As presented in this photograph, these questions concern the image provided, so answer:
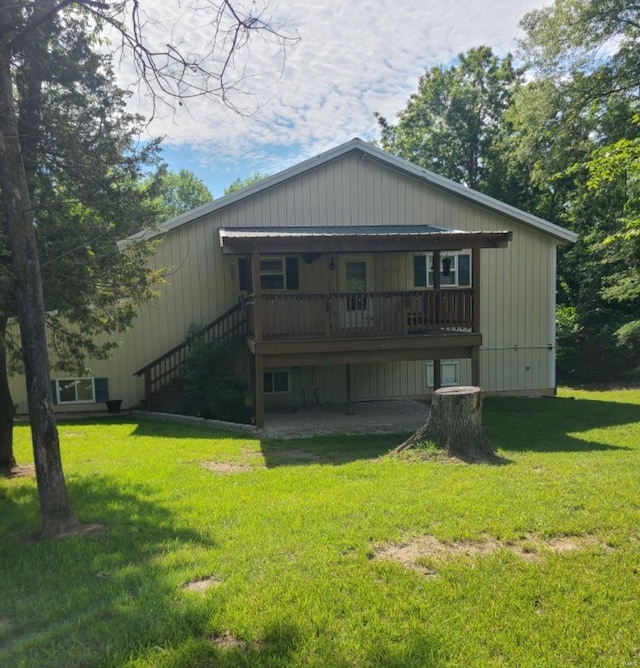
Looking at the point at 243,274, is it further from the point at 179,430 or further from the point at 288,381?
the point at 179,430

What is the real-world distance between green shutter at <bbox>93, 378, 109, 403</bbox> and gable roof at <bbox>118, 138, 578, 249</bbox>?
174 inches

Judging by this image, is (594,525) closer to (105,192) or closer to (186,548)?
(186,548)

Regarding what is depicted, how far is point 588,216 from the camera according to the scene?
21.0 meters

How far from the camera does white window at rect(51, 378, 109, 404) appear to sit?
13.1 meters

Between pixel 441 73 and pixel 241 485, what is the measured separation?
32322mm

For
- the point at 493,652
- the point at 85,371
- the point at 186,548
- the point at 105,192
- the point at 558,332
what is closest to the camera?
the point at 493,652

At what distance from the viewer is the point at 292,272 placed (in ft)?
43.7

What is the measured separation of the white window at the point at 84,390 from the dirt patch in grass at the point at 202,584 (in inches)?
425

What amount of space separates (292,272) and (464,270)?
4.95 m

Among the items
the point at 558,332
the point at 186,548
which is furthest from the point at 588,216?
the point at 186,548

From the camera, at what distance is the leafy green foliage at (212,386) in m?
11.6

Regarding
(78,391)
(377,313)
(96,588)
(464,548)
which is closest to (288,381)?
(377,313)

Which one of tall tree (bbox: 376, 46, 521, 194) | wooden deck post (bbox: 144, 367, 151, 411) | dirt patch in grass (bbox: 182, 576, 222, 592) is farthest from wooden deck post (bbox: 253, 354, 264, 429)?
tall tree (bbox: 376, 46, 521, 194)

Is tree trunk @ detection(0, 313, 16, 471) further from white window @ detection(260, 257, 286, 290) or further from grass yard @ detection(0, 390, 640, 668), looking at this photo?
white window @ detection(260, 257, 286, 290)
